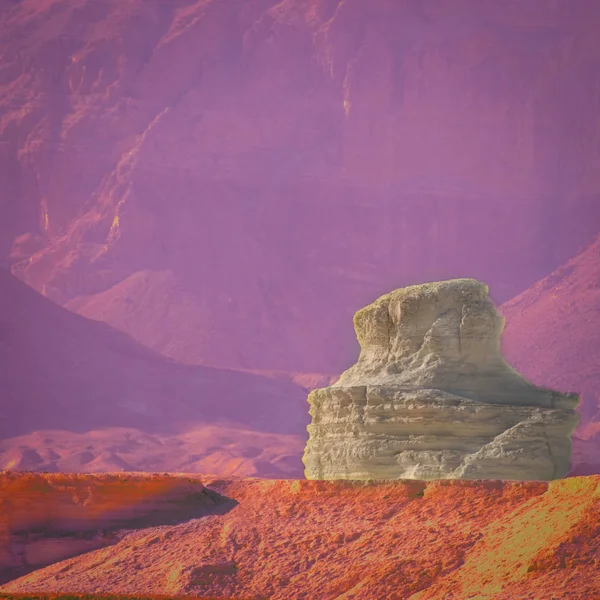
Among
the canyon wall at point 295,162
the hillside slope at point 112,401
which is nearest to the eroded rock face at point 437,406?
the hillside slope at point 112,401

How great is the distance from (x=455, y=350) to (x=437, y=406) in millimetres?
1610

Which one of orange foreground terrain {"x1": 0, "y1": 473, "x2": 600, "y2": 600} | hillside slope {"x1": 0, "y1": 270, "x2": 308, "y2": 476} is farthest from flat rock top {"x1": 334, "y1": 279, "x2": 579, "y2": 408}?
hillside slope {"x1": 0, "y1": 270, "x2": 308, "y2": 476}

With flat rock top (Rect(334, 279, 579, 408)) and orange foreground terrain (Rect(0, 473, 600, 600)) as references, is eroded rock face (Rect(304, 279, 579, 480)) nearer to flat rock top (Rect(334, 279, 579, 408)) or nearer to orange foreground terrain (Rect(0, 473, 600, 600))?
flat rock top (Rect(334, 279, 579, 408))

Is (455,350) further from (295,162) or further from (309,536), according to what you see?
(295,162)

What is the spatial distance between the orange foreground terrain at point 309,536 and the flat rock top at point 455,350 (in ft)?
7.88

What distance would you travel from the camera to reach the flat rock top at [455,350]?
90.6ft

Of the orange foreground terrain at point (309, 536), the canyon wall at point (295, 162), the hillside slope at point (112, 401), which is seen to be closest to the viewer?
the orange foreground terrain at point (309, 536)

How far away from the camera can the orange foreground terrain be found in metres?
21.9

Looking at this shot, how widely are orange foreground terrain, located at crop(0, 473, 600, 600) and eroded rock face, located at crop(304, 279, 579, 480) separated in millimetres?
848

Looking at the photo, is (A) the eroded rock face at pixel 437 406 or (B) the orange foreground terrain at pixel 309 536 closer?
(B) the orange foreground terrain at pixel 309 536

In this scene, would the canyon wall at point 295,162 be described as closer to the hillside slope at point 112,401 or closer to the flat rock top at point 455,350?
the hillside slope at point 112,401

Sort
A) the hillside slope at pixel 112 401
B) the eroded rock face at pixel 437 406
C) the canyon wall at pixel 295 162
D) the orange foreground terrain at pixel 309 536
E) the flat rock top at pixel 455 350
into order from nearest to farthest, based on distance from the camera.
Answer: the orange foreground terrain at pixel 309 536, the eroded rock face at pixel 437 406, the flat rock top at pixel 455 350, the hillside slope at pixel 112 401, the canyon wall at pixel 295 162

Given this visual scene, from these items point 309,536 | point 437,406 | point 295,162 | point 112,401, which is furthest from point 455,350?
point 295,162

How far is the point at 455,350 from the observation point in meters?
27.9
